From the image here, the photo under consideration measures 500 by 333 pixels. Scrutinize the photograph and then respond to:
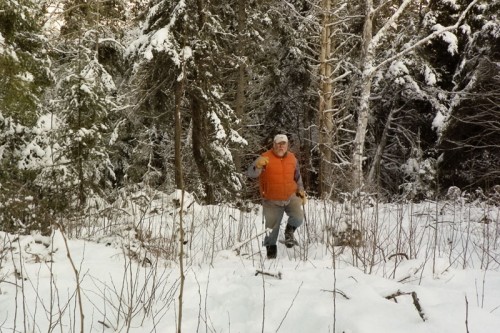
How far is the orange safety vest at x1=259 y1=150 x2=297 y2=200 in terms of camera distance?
5.62m

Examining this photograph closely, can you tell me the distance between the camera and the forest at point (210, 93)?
9.39 meters

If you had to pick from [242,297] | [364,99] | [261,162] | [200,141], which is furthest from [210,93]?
[242,297]

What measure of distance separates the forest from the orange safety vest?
3.49 ft

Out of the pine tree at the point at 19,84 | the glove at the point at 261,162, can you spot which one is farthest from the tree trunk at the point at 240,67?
the glove at the point at 261,162

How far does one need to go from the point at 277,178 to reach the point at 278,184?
8cm

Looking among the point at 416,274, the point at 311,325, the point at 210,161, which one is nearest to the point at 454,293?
the point at 416,274

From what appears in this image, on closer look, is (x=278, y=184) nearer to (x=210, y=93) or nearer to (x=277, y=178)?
(x=277, y=178)

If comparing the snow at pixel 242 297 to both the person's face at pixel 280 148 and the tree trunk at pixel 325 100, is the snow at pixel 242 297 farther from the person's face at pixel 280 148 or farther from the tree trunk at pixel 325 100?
the tree trunk at pixel 325 100

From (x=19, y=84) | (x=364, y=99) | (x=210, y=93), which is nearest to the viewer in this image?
(x=19, y=84)

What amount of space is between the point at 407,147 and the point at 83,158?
1434cm

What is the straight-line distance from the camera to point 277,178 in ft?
18.4

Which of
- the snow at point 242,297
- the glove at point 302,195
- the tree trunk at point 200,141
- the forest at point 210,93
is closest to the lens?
the snow at point 242,297

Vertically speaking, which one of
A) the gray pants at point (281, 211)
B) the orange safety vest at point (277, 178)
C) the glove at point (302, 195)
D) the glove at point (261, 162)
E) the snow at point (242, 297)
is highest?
the glove at point (261, 162)

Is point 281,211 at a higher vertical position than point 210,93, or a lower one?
lower
